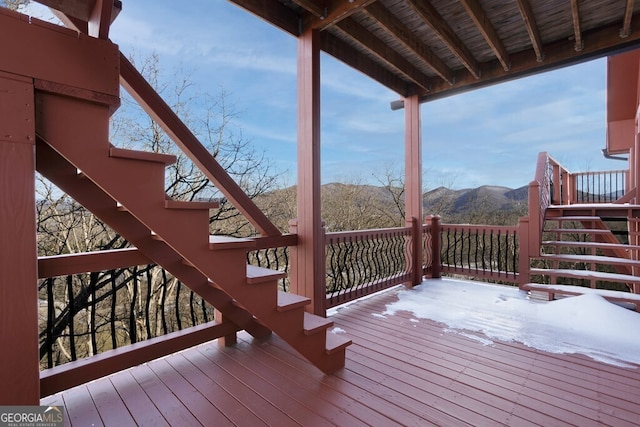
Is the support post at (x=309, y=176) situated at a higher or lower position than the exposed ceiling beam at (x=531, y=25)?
lower

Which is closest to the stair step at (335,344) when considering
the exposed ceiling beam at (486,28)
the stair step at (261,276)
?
the stair step at (261,276)

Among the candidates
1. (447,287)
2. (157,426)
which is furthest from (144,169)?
(447,287)

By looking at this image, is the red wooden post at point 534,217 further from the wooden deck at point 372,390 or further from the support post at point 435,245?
the wooden deck at point 372,390

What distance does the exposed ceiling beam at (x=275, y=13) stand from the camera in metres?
2.61

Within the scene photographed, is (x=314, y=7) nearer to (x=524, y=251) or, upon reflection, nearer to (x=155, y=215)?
(x=155, y=215)

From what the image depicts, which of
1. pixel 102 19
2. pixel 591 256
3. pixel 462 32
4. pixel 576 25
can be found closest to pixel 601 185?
pixel 591 256

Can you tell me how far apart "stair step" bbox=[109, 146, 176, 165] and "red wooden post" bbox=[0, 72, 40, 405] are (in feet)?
0.88

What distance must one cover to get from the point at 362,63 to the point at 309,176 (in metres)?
1.89

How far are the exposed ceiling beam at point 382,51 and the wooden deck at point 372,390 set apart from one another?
10.5 ft

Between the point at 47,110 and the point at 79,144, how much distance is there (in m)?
0.16

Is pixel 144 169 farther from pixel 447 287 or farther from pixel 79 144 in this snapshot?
pixel 447 287

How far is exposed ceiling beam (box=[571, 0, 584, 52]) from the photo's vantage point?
2.79 meters

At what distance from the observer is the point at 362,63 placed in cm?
381
